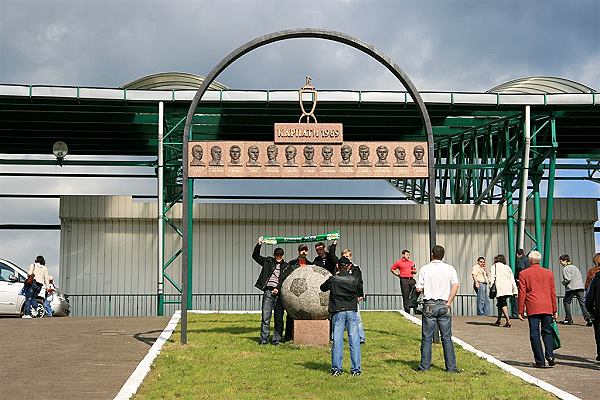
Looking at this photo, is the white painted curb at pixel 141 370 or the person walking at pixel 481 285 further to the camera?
the person walking at pixel 481 285

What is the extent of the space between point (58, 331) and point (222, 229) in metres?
12.4

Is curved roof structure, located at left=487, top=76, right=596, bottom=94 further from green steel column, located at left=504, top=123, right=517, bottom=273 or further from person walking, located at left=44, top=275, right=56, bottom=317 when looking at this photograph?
person walking, located at left=44, top=275, right=56, bottom=317

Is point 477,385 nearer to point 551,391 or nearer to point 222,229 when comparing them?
point 551,391

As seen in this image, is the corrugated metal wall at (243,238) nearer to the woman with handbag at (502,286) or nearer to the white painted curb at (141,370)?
the woman with handbag at (502,286)

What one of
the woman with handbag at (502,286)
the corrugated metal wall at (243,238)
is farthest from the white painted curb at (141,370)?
the corrugated metal wall at (243,238)

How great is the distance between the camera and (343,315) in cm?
1218

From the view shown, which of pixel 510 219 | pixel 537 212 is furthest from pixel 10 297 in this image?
pixel 537 212

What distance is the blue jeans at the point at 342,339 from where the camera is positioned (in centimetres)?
1194

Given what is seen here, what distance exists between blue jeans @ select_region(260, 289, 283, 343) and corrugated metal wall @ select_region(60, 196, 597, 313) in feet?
45.5

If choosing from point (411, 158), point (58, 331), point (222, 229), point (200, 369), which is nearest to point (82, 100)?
point (222, 229)

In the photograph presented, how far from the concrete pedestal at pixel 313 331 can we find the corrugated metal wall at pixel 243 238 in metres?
14.6

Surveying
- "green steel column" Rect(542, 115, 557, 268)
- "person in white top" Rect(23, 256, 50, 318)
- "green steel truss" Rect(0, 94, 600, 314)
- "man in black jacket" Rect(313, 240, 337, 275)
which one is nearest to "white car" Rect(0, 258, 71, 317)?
"person in white top" Rect(23, 256, 50, 318)

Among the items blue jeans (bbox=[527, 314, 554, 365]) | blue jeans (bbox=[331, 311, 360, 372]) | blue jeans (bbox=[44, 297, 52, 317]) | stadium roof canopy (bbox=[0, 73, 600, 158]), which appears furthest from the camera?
stadium roof canopy (bbox=[0, 73, 600, 158])

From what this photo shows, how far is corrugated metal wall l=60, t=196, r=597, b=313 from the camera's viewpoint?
29062 millimetres
